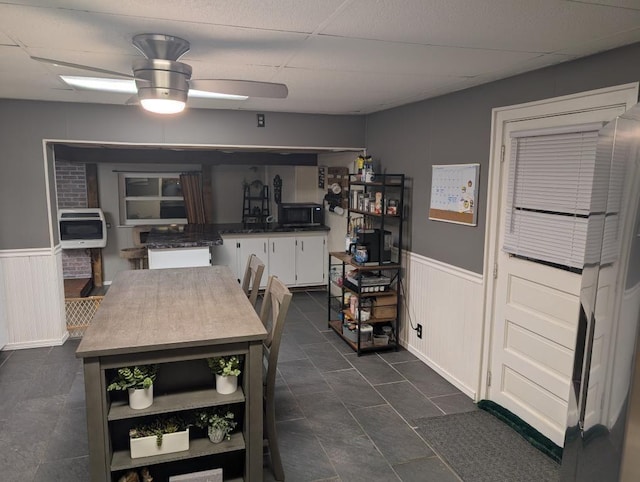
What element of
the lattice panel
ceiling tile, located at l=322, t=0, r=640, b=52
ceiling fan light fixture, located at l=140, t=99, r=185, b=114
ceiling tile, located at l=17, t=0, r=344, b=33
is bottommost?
the lattice panel

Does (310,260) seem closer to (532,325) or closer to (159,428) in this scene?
(532,325)

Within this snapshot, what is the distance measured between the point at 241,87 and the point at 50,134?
2637 mm

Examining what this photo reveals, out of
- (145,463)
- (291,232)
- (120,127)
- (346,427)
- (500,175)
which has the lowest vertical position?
(346,427)

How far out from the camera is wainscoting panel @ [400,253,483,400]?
3.25m

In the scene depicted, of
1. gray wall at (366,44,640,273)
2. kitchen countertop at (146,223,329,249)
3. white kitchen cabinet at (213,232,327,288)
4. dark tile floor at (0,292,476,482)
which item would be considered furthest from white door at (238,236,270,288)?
gray wall at (366,44,640,273)

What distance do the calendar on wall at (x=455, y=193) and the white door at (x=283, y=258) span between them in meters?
2.70

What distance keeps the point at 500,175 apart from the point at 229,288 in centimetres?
186

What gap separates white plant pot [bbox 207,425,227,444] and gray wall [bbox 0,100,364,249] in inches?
113

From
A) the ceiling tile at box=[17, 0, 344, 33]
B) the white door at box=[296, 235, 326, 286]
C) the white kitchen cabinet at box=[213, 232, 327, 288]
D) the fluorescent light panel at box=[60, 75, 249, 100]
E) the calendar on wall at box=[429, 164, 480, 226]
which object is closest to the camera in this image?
the ceiling tile at box=[17, 0, 344, 33]

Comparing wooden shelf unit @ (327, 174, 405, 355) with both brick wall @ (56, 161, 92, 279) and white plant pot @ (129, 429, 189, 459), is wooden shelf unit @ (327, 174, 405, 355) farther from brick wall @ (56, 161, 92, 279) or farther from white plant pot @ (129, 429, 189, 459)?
brick wall @ (56, 161, 92, 279)

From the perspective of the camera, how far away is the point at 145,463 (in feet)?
6.46

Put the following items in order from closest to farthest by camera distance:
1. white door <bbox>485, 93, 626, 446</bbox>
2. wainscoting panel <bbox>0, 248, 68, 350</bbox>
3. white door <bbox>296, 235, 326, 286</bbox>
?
white door <bbox>485, 93, 626, 446</bbox>
wainscoting panel <bbox>0, 248, 68, 350</bbox>
white door <bbox>296, 235, 326, 286</bbox>

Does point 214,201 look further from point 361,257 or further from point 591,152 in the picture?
point 591,152

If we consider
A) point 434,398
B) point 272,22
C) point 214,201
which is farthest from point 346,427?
point 214,201
